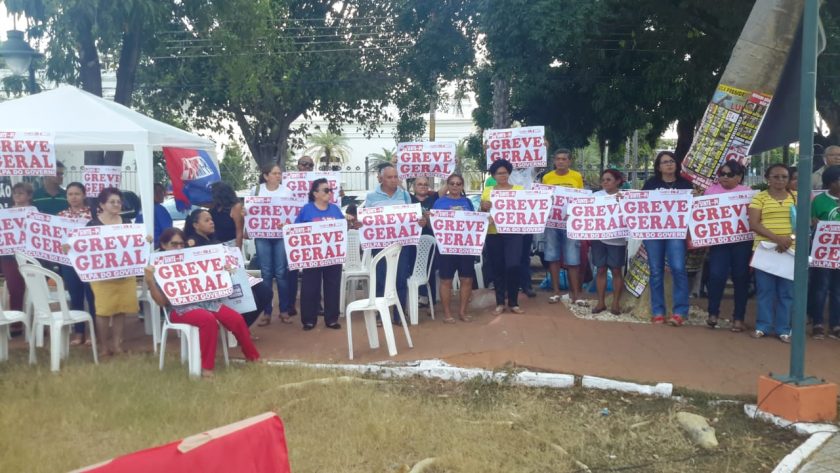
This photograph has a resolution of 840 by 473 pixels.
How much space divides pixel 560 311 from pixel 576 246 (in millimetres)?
881

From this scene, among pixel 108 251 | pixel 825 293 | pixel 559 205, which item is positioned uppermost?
pixel 559 205

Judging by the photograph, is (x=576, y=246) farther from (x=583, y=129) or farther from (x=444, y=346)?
(x=583, y=129)

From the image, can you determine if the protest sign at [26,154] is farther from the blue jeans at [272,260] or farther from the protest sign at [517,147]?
the protest sign at [517,147]

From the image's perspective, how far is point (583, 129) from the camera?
1884 centimetres

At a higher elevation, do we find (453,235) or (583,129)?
(583,129)

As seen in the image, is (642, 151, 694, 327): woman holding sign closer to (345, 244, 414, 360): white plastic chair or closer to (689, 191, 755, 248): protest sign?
(689, 191, 755, 248): protest sign

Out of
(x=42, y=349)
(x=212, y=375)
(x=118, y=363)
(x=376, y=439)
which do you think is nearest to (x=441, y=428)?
(x=376, y=439)

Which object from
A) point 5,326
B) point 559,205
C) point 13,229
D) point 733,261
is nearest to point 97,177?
point 13,229

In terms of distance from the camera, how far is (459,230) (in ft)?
29.9

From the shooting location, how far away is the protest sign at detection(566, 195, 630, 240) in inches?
359

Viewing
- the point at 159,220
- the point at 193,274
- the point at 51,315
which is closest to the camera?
the point at 193,274

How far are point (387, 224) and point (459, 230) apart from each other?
31.8 inches

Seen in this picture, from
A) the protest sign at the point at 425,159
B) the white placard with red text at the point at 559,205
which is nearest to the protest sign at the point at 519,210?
the white placard with red text at the point at 559,205

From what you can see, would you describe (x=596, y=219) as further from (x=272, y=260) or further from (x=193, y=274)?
(x=193, y=274)
